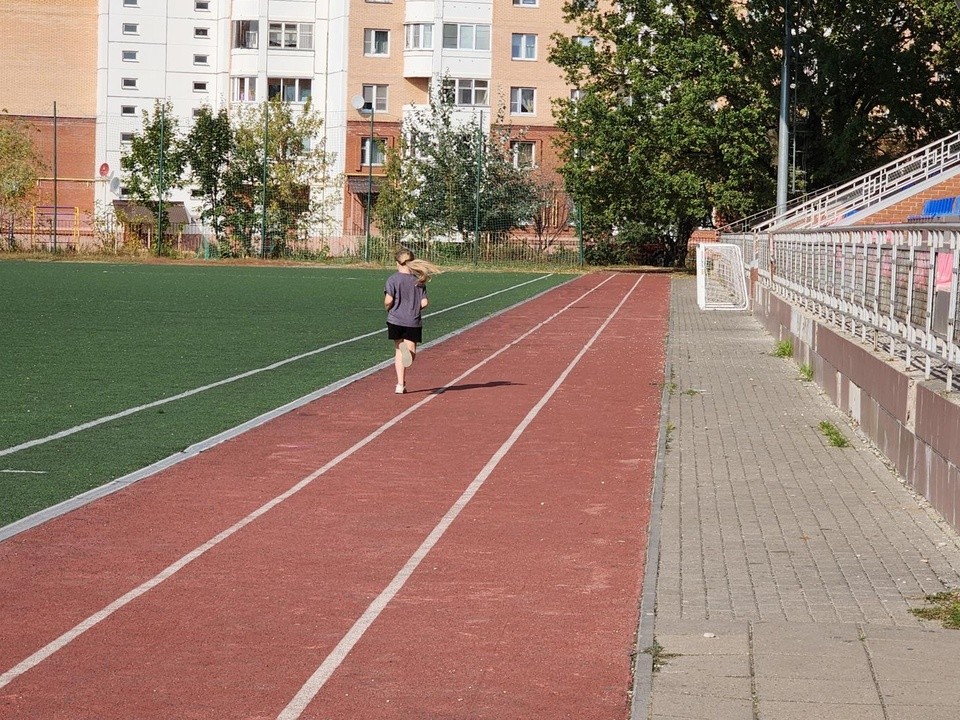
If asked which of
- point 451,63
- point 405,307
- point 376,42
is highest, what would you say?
point 376,42

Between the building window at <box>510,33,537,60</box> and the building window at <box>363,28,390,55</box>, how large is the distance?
21.6 ft

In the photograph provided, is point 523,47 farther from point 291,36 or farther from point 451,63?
point 291,36

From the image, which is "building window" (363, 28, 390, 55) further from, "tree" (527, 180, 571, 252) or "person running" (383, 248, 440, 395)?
"person running" (383, 248, 440, 395)

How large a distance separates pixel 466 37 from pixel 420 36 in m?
2.42

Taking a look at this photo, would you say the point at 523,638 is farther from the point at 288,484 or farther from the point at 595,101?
the point at 595,101

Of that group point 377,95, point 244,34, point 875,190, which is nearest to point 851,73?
Answer: point 875,190

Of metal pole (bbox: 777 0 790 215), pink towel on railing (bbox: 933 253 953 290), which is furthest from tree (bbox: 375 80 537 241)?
pink towel on railing (bbox: 933 253 953 290)

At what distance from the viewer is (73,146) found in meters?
80.5

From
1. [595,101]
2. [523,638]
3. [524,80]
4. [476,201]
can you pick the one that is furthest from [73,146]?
[523,638]

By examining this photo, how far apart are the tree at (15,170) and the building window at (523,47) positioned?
25041mm

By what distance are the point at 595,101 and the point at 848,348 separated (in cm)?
3786

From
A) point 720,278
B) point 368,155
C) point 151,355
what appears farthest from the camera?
point 368,155

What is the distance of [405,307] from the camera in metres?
16.0

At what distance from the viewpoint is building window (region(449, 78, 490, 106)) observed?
251ft
